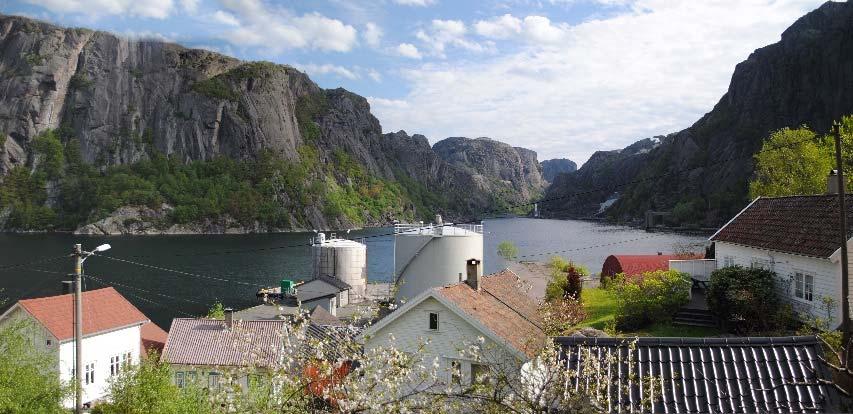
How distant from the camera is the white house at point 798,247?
2252cm

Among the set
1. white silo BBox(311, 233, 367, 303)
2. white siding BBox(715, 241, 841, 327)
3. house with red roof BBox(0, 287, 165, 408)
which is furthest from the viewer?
white silo BBox(311, 233, 367, 303)

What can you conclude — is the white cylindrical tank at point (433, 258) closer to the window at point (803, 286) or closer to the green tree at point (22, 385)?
the window at point (803, 286)

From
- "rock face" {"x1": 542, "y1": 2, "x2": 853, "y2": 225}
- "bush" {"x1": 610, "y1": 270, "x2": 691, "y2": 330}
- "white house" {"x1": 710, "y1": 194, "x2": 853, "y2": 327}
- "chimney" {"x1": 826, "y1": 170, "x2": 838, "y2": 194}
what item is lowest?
"bush" {"x1": 610, "y1": 270, "x2": 691, "y2": 330}

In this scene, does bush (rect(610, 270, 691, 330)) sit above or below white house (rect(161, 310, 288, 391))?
above

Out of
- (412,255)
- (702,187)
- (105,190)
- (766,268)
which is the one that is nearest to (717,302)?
(766,268)

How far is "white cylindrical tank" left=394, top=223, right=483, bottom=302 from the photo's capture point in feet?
126

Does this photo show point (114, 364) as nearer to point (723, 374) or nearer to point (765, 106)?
point (723, 374)

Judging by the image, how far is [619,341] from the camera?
1028 cm

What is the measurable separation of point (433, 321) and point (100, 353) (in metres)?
18.9

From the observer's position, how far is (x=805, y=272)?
945 inches

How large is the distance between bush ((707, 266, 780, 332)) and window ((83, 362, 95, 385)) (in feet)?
93.7

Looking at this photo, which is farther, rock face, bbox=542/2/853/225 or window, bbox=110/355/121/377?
rock face, bbox=542/2/853/225

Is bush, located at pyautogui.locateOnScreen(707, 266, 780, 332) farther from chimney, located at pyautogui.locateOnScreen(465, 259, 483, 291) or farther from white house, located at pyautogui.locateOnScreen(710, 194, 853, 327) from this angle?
chimney, located at pyautogui.locateOnScreen(465, 259, 483, 291)

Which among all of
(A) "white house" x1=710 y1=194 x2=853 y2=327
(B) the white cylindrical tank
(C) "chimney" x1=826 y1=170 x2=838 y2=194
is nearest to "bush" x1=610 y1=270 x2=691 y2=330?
(A) "white house" x1=710 y1=194 x2=853 y2=327
